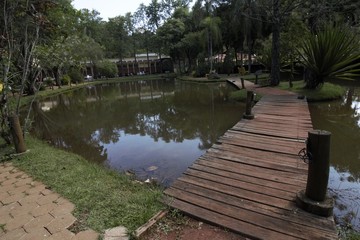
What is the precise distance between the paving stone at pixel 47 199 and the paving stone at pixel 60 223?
0.55 m

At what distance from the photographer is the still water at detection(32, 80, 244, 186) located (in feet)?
18.6

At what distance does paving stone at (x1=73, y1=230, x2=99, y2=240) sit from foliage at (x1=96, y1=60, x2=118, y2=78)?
35915mm

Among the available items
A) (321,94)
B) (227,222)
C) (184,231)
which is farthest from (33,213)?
(321,94)

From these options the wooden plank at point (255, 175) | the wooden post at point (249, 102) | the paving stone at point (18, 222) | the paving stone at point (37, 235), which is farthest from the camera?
the wooden post at point (249, 102)

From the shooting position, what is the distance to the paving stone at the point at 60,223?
2.86 meters

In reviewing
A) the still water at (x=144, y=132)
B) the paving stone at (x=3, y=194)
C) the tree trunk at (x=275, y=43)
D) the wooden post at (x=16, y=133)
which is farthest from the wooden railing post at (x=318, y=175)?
the tree trunk at (x=275, y=43)

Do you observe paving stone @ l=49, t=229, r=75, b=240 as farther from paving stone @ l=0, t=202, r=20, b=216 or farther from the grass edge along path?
paving stone @ l=0, t=202, r=20, b=216

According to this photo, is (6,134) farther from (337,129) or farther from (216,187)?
(337,129)

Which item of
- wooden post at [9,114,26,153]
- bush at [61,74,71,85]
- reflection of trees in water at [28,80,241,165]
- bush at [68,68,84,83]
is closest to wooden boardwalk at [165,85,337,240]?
reflection of trees in water at [28,80,241,165]

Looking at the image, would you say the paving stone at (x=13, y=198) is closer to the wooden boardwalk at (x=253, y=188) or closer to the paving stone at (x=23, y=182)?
the paving stone at (x=23, y=182)

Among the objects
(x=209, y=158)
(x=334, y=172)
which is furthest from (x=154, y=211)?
(x=334, y=172)

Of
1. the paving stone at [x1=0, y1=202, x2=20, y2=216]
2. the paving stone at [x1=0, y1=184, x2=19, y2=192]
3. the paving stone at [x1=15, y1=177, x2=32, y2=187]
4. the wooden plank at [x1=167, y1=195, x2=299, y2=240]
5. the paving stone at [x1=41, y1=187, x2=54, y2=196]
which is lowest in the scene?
the paving stone at [x1=0, y1=184, x2=19, y2=192]

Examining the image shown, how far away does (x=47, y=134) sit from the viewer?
27.7 ft

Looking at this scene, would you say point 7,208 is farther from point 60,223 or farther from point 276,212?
point 276,212
